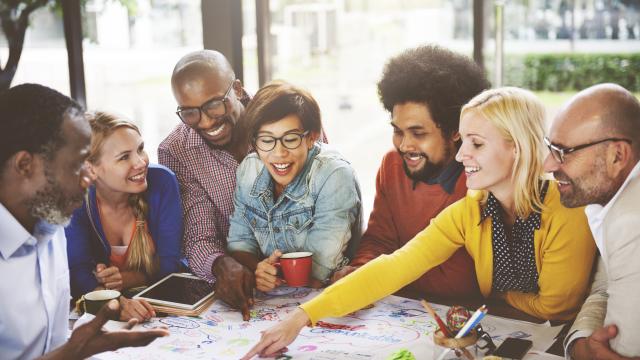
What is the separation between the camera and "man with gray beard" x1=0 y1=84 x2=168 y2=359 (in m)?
1.49

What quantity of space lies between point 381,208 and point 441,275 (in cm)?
35

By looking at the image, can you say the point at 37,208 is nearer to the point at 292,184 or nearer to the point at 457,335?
the point at 292,184

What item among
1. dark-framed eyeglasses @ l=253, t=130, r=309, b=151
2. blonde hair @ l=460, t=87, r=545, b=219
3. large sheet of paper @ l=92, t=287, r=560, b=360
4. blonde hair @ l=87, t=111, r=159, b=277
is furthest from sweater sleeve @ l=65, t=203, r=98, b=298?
blonde hair @ l=460, t=87, r=545, b=219

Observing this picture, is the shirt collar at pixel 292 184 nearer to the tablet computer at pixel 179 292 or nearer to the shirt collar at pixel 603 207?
the tablet computer at pixel 179 292

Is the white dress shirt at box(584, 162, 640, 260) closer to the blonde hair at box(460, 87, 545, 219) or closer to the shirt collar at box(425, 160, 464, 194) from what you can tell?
the blonde hair at box(460, 87, 545, 219)

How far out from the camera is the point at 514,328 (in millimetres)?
1733

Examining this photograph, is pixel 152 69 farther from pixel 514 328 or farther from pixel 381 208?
pixel 514 328

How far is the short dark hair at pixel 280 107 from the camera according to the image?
85.0 inches

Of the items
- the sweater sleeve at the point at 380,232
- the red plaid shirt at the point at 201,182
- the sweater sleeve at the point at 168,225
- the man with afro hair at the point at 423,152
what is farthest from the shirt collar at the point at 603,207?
the sweater sleeve at the point at 168,225

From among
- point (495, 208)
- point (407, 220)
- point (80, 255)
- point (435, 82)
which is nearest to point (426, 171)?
point (407, 220)

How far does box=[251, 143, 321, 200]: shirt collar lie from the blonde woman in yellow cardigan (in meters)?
0.42

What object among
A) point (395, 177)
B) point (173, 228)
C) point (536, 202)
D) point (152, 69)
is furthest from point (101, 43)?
point (536, 202)

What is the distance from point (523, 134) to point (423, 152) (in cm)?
46

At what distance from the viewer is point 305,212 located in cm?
219
